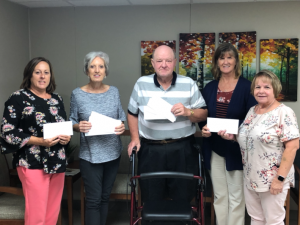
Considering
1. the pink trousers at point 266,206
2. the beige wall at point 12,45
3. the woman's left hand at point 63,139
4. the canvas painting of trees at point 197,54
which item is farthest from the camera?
the canvas painting of trees at point 197,54

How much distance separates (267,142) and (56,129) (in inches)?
59.8

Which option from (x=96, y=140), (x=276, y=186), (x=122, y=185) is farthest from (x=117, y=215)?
(x=276, y=186)

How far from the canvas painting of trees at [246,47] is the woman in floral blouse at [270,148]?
153cm

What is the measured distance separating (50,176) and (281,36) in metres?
3.09

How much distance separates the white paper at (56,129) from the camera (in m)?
1.95

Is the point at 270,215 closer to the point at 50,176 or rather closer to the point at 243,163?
the point at 243,163

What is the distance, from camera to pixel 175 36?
3.51 metres

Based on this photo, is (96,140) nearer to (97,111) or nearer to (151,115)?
(97,111)

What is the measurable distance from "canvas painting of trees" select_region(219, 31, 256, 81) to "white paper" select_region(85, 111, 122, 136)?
206cm

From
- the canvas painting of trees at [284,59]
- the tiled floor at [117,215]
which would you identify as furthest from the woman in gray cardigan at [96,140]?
the canvas painting of trees at [284,59]

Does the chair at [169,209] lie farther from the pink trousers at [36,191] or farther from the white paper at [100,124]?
the pink trousers at [36,191]

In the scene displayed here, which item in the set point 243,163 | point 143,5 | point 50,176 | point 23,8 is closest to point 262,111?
point 243,163

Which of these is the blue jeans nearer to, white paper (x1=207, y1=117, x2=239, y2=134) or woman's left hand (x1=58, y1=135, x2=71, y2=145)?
woman's left hand (x1=58, y1=135, x2=71, y2=145)

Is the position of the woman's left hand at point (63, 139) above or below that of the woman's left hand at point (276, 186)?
above
